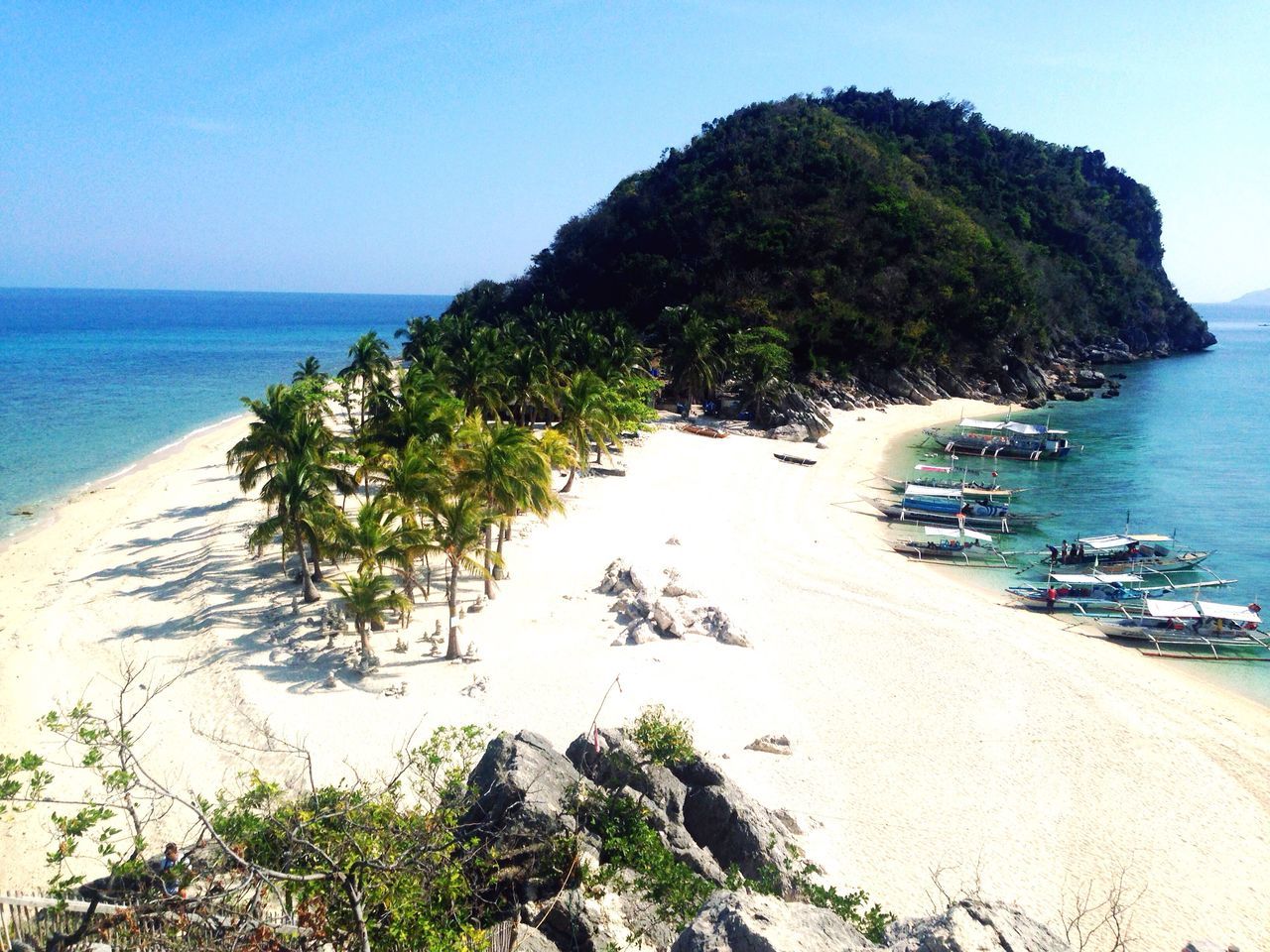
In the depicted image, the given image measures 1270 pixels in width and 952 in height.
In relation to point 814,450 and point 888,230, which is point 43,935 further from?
point 888,230

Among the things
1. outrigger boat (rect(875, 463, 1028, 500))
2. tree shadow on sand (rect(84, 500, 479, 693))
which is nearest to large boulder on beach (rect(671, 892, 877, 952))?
tree shadow on sand (rect(84, 500, 479, 693))

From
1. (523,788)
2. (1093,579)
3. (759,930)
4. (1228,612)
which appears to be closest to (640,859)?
(523,788)

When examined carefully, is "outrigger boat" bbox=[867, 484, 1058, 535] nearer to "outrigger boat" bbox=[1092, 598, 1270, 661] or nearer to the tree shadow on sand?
"outrigger boat" bbox=[1092, 598, 1270, 661]

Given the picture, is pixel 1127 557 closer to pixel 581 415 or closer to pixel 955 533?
pixel 955 533

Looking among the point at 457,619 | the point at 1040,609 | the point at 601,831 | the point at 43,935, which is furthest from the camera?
the point at 1040,609

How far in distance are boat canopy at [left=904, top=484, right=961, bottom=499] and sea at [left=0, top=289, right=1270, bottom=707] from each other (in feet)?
14.0

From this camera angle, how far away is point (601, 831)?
11953 millimetres

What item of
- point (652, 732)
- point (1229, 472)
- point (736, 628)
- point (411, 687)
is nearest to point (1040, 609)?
point (736, 628)

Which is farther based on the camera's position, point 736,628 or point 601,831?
point 736,628

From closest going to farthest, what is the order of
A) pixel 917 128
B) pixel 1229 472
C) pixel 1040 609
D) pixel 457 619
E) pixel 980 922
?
pixel 980 922
pixel 457 619
pixel 1040 609
pixel 1229 472
pixel 917 128

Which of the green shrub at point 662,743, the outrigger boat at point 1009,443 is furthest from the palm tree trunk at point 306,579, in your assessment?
the outrigger boat at point 1009,443

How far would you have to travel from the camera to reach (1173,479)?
48125mm

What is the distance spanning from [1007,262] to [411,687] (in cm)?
7923

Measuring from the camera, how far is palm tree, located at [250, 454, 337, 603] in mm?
22062
